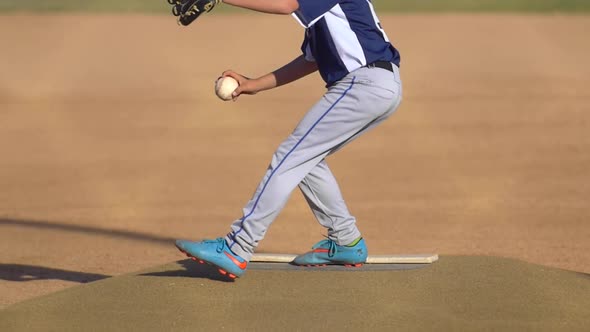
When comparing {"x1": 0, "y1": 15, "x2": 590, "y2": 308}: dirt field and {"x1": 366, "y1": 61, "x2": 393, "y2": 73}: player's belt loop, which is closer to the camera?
{"x1": 366, "y1": 61, "x2": 393, "y2": 73}: player's belt loop

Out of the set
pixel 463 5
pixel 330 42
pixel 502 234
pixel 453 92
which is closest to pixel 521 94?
pixel 453 92

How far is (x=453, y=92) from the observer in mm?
13062

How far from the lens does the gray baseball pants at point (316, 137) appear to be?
516 cm

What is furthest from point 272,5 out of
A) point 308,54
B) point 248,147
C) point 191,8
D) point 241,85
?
point 248,147

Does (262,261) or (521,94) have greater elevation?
(262,261)

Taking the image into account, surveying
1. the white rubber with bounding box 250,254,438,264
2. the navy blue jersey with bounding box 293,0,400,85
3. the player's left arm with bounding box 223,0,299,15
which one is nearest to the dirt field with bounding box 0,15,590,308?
the white rubber with bounding box 250,254,438,264

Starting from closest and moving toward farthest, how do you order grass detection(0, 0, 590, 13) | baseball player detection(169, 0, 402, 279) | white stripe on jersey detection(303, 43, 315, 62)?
baseball player detection(169, 0, 402, 279)
white stripe on jersey detection(303, 43, 315, 62)
grass detection(0, 0, 590, 13)

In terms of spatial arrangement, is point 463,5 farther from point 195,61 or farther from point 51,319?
point 51,319

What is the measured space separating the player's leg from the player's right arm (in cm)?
47

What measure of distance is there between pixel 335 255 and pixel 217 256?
2.21ft

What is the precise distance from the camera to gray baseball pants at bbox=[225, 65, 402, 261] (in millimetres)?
5164

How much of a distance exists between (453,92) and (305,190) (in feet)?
25.8

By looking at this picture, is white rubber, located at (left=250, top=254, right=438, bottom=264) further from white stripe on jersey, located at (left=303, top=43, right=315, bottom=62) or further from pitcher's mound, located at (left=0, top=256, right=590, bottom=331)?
white stripe on jersey, located at (left=303, top=43, right=315, bottom=62)

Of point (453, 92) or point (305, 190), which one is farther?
point (453, 92)
